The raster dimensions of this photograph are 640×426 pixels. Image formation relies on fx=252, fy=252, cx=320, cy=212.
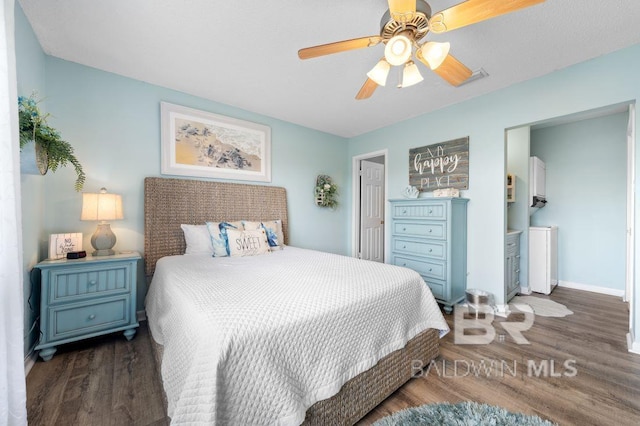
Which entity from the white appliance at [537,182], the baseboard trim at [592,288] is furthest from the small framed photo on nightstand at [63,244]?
the baseboard trim at [592,288]

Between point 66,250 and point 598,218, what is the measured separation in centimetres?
629

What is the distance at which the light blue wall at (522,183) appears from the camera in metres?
3.54

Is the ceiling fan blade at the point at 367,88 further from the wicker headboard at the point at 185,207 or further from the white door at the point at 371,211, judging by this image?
the white door at the point at 371,211

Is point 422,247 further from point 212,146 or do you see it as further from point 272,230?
point 212,146

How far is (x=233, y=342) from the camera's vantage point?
0.92 metres

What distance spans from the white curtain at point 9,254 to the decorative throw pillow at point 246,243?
61.7 inches

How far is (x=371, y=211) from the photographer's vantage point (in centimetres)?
469

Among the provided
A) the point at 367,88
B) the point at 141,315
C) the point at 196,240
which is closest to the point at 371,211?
the point at 367,88

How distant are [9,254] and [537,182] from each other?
5.26m

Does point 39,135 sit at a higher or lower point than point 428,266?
higher

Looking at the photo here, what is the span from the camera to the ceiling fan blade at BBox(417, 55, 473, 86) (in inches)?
63.1

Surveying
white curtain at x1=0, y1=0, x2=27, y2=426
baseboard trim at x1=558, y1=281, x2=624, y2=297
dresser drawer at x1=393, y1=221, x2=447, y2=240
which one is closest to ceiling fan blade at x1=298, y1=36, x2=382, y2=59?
white curtain at x1=0, y1=0, x2=27, y2=426

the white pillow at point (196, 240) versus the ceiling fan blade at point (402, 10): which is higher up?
the ceiling fan blade at point (402, 10)

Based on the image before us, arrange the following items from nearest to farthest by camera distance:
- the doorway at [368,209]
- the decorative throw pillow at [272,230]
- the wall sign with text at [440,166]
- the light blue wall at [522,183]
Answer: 1. the decorative throw pillow at [272,230]
2. the wall sign with text at [440,166]
3. the light blue wall at [522,183]
4. the doorway at [368,209]
